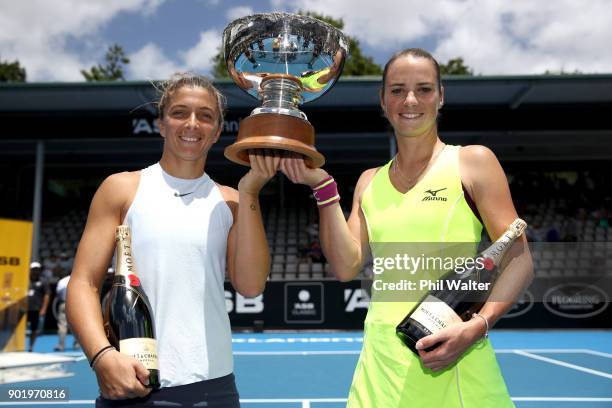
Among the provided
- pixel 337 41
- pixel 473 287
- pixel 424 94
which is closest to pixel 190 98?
pixel 337 41

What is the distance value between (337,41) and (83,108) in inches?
578

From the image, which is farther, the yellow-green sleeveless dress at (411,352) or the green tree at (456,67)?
the green tree at (456,67)

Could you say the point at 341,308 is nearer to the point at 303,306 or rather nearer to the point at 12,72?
the point at 303,306

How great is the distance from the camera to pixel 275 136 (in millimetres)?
1761

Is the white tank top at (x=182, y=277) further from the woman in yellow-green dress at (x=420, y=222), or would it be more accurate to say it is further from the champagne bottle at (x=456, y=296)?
the champagne bottle at (x=456, y=296)

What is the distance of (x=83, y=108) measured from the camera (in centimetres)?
1530

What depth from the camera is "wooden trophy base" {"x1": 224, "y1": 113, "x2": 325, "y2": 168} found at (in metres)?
1.74

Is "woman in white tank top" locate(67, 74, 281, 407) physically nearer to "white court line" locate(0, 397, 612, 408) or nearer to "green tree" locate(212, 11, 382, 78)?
"white court line" locate(0, 397, 612, 408)

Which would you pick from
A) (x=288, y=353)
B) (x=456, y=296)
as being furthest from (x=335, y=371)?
(x=456, y=296)

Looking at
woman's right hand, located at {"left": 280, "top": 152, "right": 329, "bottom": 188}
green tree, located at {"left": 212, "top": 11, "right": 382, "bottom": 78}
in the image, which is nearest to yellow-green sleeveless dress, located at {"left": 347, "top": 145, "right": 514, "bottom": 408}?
woman's right hand, located at {"left": 280, "top": 152, "right": 329, "bottom": 188}

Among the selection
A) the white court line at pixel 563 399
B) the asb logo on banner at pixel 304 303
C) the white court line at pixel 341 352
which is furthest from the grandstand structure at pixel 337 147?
the white court line at pixel 341 352

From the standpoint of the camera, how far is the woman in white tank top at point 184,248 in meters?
1.80

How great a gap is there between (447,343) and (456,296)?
19 cm

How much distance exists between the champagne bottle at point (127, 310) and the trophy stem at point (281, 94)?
0.63m
